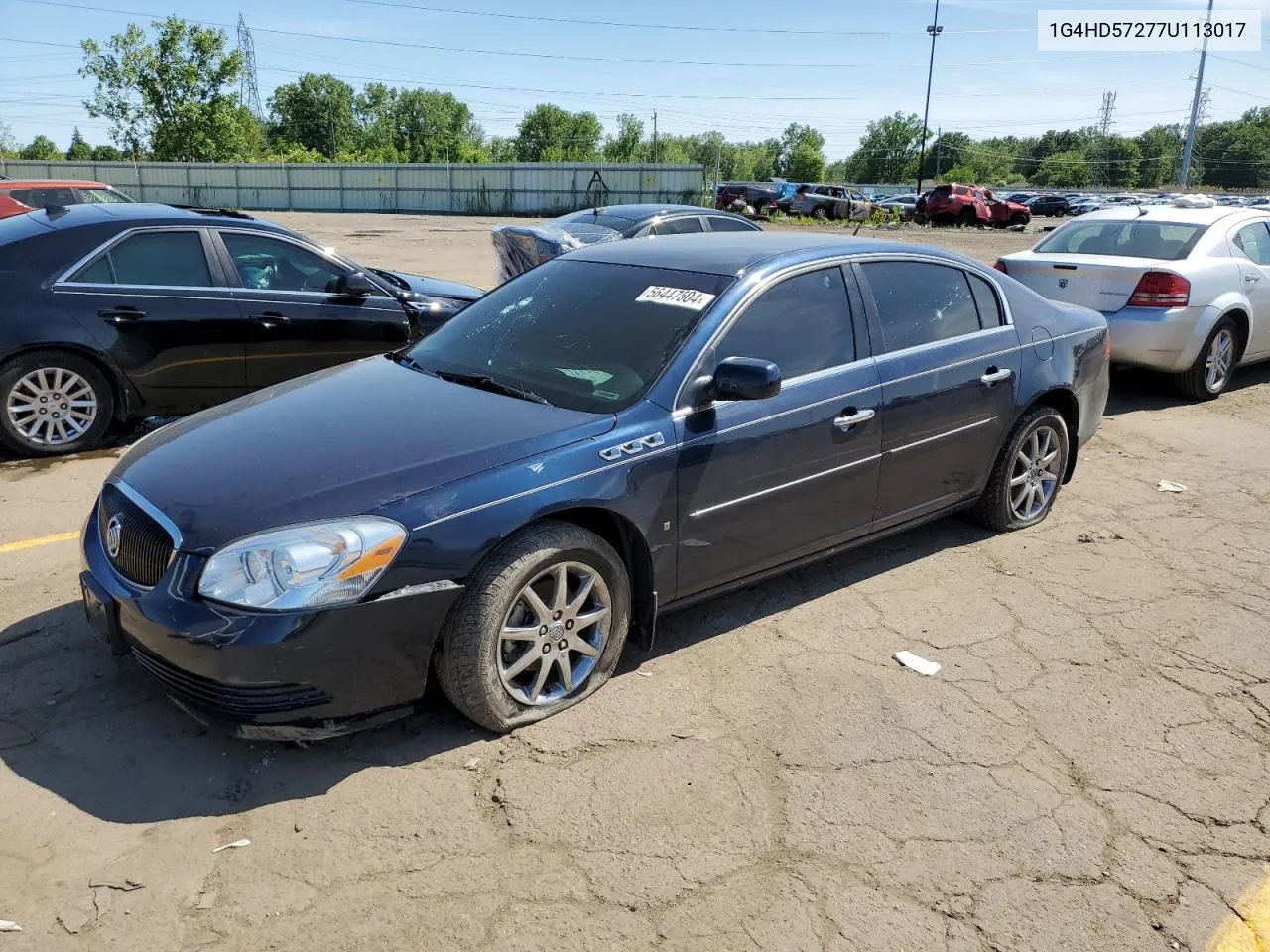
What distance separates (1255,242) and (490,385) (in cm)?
818

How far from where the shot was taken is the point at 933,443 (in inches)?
180

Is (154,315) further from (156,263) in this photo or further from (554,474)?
(554,474)

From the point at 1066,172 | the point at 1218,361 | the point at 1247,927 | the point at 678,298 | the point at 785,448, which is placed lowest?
the point at 1247,927

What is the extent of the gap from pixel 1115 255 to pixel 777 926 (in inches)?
302

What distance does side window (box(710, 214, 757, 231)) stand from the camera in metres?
13.2

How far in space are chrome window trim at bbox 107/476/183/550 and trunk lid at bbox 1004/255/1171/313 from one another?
22.7ft

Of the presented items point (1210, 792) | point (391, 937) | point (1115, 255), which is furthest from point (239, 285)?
point (1115, 255)

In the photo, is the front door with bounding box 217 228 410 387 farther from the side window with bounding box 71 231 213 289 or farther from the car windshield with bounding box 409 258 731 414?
the car windshield with bounding box 409 258 731 414

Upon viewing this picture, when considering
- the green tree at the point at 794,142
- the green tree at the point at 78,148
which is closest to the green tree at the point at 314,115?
the green tree at the point at 78,148

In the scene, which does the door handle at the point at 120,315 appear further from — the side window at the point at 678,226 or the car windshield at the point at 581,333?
the side window at the point at 678,226

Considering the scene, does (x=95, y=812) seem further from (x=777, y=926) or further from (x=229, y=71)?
(x=229, y=71)

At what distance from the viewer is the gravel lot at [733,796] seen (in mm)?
2523

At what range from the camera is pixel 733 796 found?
303 centimetres

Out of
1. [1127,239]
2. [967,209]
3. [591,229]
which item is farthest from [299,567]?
[967,209]
